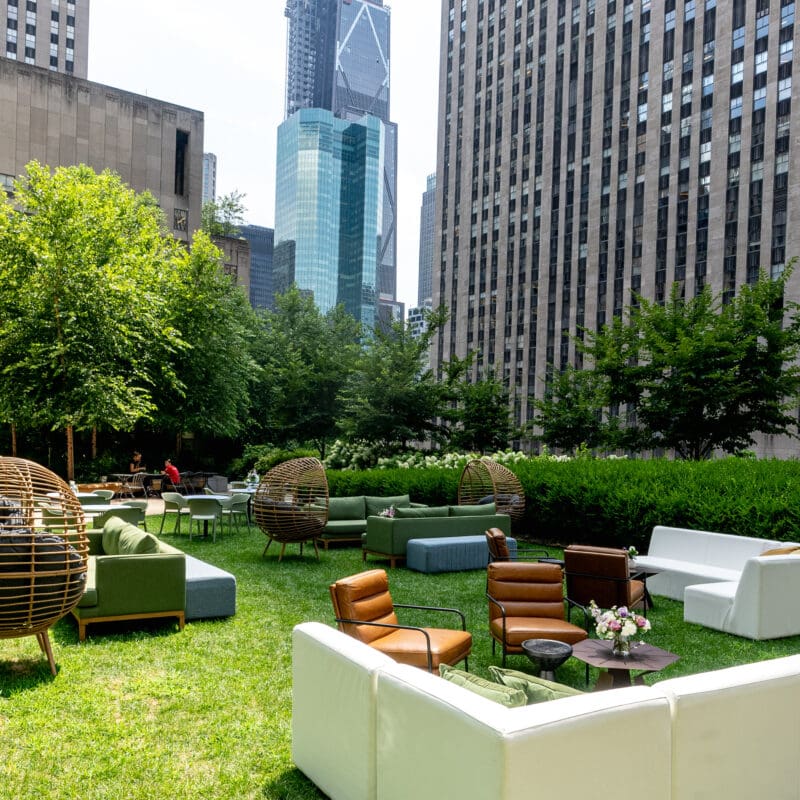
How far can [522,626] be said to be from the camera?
5.85m

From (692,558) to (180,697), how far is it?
6.85 metres

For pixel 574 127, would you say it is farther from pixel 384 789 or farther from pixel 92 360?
pixel 384 789

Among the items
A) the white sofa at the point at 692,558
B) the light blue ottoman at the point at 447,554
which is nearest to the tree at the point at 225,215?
the light blue ottoman at the point at 447,554

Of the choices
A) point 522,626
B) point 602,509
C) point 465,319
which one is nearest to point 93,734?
point 522,626

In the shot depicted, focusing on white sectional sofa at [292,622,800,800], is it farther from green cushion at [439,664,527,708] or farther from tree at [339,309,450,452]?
tree at [339,309,450,452]


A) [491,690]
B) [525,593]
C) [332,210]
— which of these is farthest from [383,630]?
[332,210]

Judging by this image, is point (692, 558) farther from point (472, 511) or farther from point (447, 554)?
point (472, 511)

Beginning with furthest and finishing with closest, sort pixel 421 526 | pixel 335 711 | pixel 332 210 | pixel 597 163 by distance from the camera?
pixel 332 210 → pixel 597 163 → pixel 421 526 → pixel 335 711

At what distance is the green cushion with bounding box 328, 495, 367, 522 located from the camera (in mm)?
13637

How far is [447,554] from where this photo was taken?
10.5 meters

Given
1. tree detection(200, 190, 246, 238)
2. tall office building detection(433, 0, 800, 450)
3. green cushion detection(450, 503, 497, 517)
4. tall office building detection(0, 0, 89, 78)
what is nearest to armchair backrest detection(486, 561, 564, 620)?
green cushion detection(450, 503, 497, 517)

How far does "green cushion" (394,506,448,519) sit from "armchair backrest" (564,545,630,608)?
4.21 metres

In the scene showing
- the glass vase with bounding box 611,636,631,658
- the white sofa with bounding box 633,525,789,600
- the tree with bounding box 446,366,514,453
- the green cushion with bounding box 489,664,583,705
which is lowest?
the white sofa with bounding box 633,525,789,600

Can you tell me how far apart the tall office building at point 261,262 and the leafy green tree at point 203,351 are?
13538 centimetres
